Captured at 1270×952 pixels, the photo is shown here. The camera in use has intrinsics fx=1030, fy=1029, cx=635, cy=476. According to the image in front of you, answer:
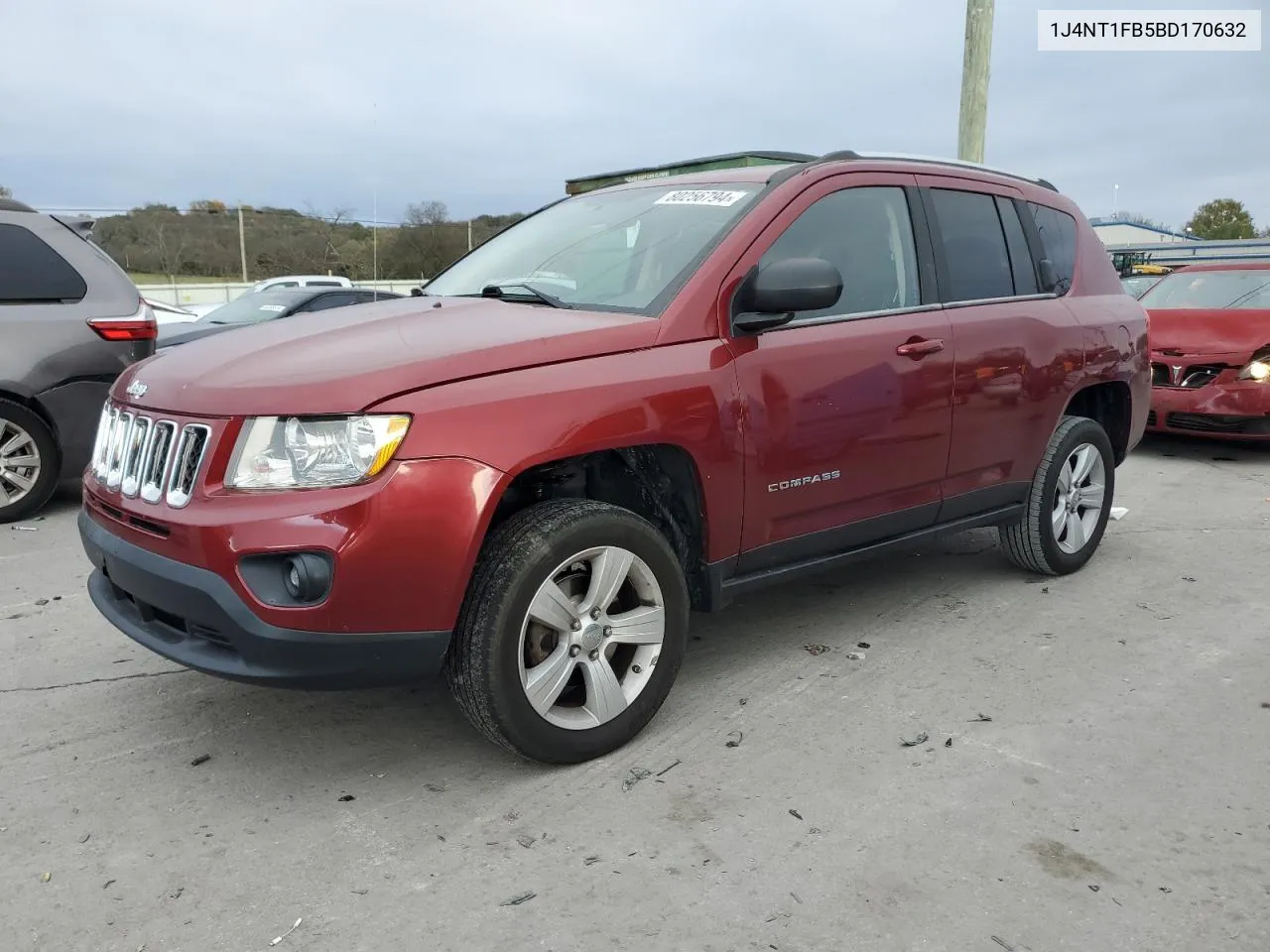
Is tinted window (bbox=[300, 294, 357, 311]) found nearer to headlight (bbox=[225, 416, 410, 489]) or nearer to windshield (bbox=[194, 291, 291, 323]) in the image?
windshield (bbox=[194, 291, 291, 323])

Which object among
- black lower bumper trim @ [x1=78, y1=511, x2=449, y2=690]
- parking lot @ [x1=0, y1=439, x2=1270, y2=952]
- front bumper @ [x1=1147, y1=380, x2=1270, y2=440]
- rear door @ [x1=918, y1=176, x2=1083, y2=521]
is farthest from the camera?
front bumper @ [x1=1147, y1=380, x2=1270, y2=440]

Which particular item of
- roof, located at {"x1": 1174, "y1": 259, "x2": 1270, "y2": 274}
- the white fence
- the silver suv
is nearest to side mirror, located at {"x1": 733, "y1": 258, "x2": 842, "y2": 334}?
the silver suv

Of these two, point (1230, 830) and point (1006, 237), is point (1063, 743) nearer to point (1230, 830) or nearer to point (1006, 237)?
point (1230, 830)

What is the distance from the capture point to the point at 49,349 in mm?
5980

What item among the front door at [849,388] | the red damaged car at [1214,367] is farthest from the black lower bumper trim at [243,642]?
the red damaged car at [1214,367]

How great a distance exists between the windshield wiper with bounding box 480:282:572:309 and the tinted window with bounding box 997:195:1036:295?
2.14 metres

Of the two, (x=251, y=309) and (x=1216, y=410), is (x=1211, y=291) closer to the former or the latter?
(x=1216, y=410)

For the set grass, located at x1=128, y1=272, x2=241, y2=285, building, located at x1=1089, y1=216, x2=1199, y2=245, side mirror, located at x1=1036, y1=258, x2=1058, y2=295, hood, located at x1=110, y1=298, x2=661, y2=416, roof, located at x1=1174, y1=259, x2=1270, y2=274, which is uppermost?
building, located at x1=1089, y1=216, x2=1199, y2=245

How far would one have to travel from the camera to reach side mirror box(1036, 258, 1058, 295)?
180 inches

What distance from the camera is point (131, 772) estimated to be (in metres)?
3.00

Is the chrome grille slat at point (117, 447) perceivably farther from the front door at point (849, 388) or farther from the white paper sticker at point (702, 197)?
the white paper sticker at point (702, 197)

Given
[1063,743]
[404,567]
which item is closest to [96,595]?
[404,567]

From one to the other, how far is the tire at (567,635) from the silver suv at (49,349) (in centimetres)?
433

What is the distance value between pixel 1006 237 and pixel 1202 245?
33.3 m
